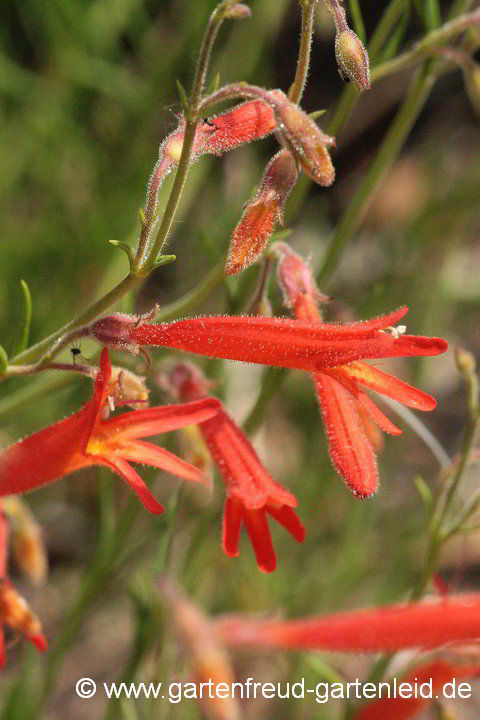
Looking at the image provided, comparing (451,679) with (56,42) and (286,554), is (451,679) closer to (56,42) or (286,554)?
(286,554)

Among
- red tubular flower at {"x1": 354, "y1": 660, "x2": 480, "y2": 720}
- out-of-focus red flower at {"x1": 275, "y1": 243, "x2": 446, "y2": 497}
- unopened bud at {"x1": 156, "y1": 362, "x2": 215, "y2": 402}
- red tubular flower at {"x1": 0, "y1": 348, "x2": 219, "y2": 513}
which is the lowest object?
red tubular flower at {"x1": 354, "y1": 660, "x2": 480, "y2": 720}

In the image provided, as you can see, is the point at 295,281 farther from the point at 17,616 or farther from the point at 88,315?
the point at 17,616

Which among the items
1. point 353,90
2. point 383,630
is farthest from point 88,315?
point 353,90

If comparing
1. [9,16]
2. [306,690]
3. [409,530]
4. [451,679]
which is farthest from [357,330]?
[9,16]

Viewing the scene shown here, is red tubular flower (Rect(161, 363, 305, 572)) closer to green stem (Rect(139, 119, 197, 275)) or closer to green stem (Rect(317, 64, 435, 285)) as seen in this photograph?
green stem (Rect(139, 119, 197, 275))

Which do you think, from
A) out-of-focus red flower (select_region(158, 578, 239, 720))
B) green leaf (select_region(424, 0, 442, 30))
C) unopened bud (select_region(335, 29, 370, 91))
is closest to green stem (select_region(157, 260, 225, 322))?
unopened bud (select_region(335, 29, 370, 91))
